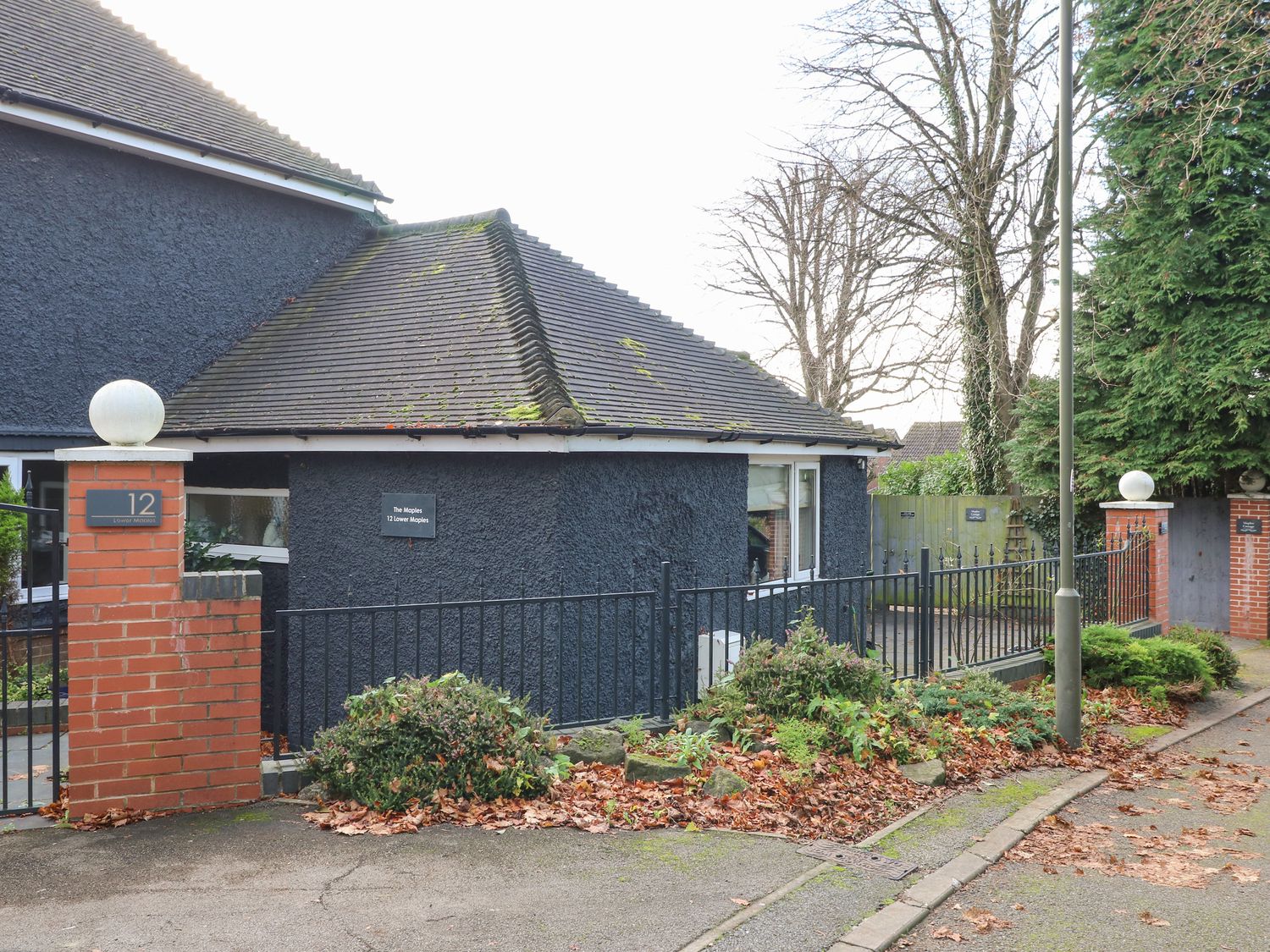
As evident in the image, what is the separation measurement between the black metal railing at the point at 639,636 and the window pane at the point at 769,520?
78cm

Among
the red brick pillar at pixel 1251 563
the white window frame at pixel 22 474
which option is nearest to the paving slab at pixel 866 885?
the white window frame at pixel 22 474

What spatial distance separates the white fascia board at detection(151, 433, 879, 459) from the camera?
797 cm

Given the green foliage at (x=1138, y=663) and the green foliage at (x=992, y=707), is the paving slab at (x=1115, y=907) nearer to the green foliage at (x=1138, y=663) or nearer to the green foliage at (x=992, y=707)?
the green foliage at (x=992, y=707)

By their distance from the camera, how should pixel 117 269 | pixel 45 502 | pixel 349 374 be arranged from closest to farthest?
pixel 349 374 → pixel 45 502 → pixel 117 269

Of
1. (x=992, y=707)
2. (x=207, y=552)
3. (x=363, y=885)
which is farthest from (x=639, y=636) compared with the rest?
(x=207, y=552)

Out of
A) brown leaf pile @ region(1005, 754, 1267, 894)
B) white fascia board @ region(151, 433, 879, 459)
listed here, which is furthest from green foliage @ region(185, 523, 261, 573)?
brown leaf pile @ region(1005, 754, 1267, 894)

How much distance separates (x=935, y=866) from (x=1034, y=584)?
5.37 m

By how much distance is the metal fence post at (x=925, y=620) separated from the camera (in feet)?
26.9

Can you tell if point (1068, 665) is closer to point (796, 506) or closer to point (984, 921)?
point (984, 921)

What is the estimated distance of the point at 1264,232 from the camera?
13.3 meters

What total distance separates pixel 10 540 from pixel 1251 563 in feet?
49.4

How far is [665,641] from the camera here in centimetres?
687

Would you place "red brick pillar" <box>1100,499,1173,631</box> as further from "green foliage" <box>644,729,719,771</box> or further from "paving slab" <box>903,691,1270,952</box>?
"green foliage" <box>644,729,719,771</box>

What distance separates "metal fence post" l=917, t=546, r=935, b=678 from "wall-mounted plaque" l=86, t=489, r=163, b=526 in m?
5.74
